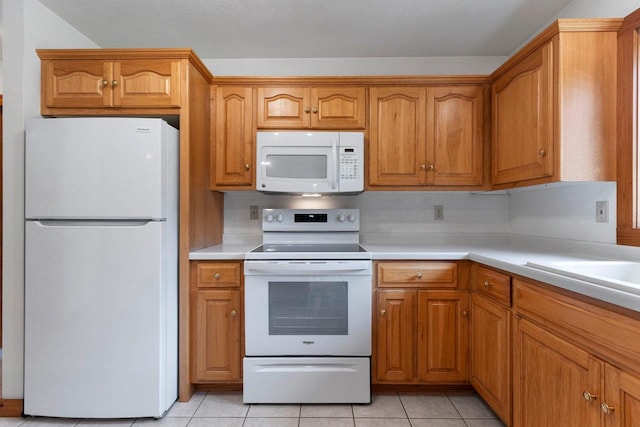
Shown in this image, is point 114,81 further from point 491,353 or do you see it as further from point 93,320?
point 491,353

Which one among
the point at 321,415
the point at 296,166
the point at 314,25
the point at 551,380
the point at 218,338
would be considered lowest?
the point at 321,415

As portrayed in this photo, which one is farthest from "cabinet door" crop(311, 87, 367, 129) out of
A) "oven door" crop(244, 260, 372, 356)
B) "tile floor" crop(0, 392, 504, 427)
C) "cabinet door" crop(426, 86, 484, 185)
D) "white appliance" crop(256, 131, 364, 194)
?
"tile floor" crop(0, 392, 504, 427)

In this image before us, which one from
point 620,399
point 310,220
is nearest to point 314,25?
point 310,220

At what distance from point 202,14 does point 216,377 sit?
225 centimetres

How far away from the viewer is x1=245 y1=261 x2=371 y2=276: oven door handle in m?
2.03

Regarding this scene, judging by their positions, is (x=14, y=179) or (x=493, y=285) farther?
(x=14, y=179)

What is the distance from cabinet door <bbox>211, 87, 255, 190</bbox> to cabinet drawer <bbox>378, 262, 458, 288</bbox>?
3.63 ft

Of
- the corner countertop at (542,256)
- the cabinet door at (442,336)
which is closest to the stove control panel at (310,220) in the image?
the corner countertop at (542,256)

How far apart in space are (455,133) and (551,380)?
163 centimetres

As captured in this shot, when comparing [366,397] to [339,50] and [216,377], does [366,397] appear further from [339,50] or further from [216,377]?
[339,50]

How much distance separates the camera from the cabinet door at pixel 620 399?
0.95 meters

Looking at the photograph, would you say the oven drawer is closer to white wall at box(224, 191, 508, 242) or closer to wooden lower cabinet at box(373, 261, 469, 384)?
wooden lower cabinet at box(373, 261, 469, 384)

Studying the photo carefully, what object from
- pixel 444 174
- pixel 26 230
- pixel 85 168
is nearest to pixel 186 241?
pixel 85 168

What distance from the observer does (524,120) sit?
195 centimetres
